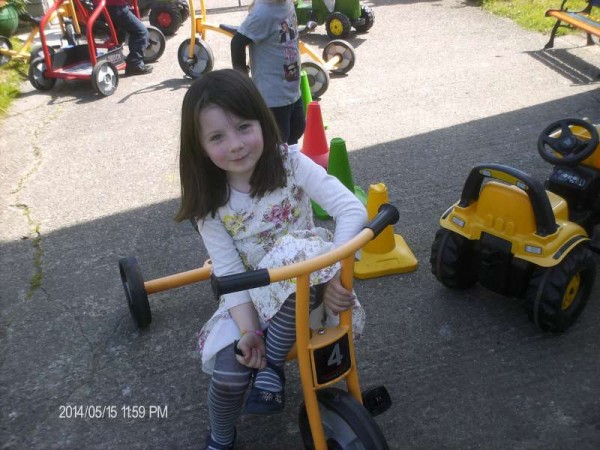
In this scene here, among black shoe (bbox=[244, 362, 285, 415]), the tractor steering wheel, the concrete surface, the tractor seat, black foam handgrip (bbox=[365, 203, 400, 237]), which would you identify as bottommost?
the concrete surface

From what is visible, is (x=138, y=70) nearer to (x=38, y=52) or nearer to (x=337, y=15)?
(x=38, y=52)

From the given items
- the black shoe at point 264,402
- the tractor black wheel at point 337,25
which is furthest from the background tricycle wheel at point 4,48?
the black shoe at point 264,402

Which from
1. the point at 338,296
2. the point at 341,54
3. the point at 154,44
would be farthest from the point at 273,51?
the point at 154,44

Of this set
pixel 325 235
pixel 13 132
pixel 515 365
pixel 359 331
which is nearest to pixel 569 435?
pixel 515 365

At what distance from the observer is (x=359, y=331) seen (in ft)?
6.89

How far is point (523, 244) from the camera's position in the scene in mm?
2492

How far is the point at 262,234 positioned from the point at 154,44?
594 cm

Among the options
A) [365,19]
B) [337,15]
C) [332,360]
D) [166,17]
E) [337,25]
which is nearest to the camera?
[332,360]

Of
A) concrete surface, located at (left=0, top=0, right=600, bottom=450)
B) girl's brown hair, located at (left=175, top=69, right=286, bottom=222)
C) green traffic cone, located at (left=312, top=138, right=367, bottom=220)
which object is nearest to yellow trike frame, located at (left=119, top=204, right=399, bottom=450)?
girl's brown hair, located at (left=175, top=69, right=286, bottom=222)

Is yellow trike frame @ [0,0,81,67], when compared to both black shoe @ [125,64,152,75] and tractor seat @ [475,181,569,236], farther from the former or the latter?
tractor seat @ [475,181,569,236]

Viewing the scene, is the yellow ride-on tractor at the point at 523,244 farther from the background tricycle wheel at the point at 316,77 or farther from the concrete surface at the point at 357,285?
the background tricycle wheel at the point at 316,77

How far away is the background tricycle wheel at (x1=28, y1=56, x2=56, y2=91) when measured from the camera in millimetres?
6281

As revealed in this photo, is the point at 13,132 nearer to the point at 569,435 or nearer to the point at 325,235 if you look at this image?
the point at 325,235

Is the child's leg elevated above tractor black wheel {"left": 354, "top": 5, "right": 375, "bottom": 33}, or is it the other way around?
the child's leg
